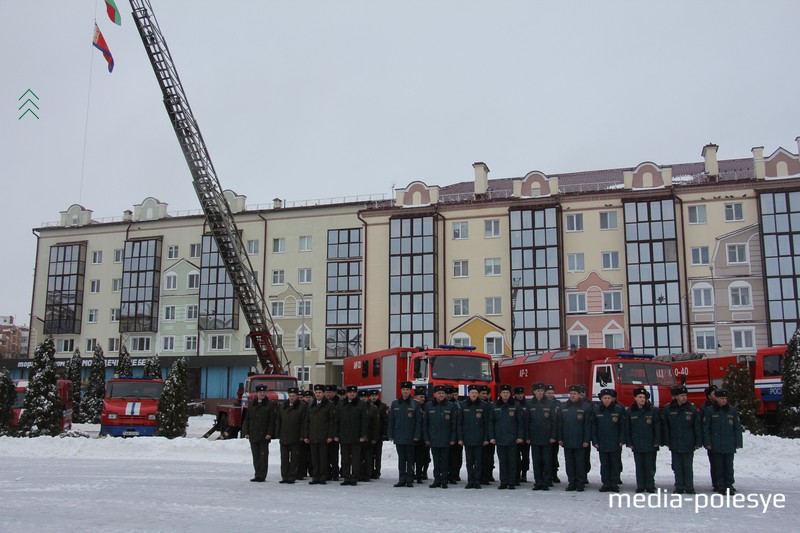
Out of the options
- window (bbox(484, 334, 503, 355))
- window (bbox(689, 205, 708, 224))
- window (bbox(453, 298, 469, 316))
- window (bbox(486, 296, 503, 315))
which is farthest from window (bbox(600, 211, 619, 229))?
window (bbox(453, 298, 469, 316))

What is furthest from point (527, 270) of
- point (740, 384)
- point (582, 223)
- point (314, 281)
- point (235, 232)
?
point (740, 384)

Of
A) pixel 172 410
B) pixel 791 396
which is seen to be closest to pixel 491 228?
pixel 791 396

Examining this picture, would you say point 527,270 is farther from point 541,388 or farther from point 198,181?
point 541,388

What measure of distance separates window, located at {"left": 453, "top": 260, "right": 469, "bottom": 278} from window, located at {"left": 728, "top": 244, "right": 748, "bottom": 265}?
16953 millimetres

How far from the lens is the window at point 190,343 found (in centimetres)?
6006

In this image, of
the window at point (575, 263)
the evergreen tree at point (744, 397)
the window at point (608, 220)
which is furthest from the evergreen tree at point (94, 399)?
the window at point (608, 220)

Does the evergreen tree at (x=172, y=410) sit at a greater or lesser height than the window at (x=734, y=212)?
lesser

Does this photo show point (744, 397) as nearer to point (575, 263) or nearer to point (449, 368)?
point (449, 368)

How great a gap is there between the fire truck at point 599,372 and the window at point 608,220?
22.9m

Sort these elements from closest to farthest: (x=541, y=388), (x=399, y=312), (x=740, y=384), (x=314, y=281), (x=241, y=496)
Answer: (x=241, y=496) → (x=541, y=388) → (x=740, y=384) → (x=399, y=312) → (x=314, y=281)

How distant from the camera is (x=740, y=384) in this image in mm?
25344

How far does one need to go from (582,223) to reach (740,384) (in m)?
27.5

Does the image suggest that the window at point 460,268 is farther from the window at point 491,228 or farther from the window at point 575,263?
the window at point 575,263

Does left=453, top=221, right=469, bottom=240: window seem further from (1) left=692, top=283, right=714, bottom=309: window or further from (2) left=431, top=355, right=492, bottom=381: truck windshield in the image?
(2) left=431, top=355, right=492, bottom=381: truck windshield
